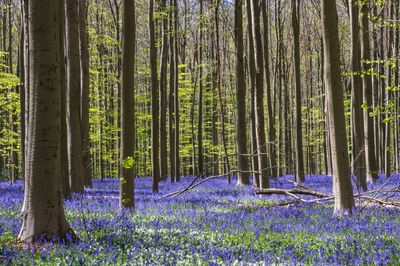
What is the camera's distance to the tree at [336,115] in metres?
9.18

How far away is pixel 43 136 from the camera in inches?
243

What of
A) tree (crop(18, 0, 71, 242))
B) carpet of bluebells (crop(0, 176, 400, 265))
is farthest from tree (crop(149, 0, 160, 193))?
tree (crop(18, 0, 71, 242))

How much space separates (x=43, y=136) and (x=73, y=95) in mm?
9235

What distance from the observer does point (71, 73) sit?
15000 millimetres

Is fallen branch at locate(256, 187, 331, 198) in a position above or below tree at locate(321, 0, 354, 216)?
below

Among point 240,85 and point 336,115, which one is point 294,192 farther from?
point 240,85

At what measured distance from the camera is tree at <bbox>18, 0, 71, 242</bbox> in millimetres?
6109

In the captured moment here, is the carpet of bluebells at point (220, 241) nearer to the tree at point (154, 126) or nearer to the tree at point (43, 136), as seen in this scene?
the tree at point (43, 136)

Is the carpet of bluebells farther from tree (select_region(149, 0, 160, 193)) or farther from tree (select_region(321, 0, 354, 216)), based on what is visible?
tree (select_region(149, 0, 160, 193))

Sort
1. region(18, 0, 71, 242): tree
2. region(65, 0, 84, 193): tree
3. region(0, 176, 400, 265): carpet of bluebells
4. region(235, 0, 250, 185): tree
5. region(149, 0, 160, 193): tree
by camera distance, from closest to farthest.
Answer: region(0, 176, 400, 265): carpet of bluebells, region(18, 0, 71, 242): tree, region(65, 0, 84, 193): tree, region(149, 0, 160, 193): tree, region(235, 0, 250, 185): tree

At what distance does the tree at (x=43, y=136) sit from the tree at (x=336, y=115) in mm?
5667

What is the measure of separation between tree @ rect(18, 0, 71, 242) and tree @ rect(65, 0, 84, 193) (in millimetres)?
8427

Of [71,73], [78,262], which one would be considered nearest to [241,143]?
[71,73]

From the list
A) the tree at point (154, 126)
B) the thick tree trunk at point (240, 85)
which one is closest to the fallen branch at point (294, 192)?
the tree at point (154, 126)
